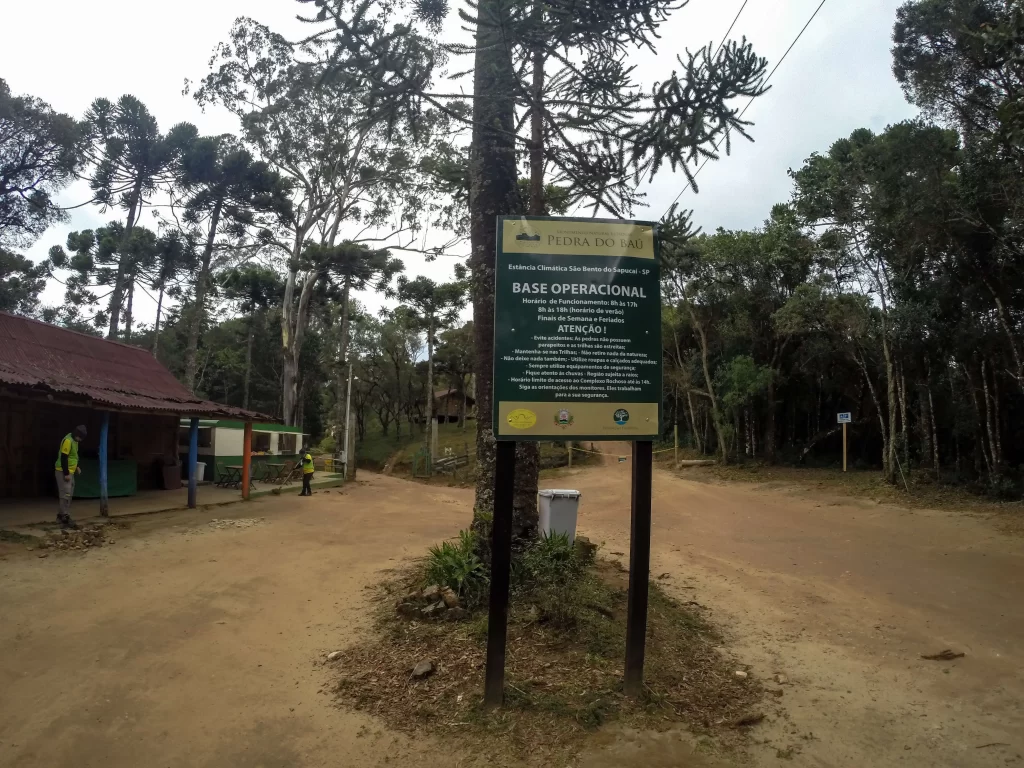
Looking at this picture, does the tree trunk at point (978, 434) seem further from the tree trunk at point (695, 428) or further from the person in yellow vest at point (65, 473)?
the person in yellow vest at point (65, 473)

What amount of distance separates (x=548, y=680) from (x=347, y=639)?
78.5 inches

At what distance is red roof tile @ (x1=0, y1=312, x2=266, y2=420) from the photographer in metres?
10.5

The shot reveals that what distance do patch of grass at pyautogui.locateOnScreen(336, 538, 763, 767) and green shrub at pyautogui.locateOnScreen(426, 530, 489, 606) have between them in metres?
0.26

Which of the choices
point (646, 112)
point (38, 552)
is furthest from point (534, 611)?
point (38, 552)

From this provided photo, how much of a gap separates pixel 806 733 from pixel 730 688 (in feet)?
2.16

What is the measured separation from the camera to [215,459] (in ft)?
65.0

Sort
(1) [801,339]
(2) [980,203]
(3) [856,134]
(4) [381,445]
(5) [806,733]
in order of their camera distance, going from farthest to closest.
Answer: (4) [381,445] < (1) [801,339] < (3) [856,134] < (2) [980,203] < (5) [806,733]

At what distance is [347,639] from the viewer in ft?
17.8

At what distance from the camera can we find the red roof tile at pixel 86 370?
34.6 ft

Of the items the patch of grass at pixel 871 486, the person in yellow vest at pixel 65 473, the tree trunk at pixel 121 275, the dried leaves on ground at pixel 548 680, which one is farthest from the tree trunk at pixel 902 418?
the tree trunk at pixel 121 275

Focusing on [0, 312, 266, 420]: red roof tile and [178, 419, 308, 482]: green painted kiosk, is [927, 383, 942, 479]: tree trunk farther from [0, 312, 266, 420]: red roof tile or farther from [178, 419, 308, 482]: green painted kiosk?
[178, 419, 308, 482]: green painted kiosk

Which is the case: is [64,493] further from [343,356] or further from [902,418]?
[902,418]

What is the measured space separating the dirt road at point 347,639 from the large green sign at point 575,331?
5.89 feet

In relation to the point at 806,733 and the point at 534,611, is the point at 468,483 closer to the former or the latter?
the point at 534,611
